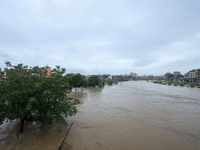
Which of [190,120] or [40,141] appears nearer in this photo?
[40,141]

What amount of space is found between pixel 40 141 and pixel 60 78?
3.61 meters

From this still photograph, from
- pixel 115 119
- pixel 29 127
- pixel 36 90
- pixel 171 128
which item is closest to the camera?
pixel 36 90

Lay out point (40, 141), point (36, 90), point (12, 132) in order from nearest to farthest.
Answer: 1. point (36, 90)
2. point (40, 141)
3. point (12, 132)

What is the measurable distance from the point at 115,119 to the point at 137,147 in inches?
139

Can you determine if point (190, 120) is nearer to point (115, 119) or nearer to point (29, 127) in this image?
point (115, 119)

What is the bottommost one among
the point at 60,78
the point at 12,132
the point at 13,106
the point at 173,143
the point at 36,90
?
the point at 173,143

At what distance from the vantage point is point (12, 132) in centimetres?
615

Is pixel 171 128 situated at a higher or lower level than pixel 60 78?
lower

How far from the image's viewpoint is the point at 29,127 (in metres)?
6.63

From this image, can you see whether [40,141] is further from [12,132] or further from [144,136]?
[144,136]

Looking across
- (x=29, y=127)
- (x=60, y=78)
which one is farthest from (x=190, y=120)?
(x=29, y=127)

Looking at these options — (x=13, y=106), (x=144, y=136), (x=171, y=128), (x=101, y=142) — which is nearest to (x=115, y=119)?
(x=144, y=136)

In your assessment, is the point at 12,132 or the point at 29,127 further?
the point at 29,127

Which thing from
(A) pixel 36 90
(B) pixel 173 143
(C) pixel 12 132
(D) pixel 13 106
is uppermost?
(A) pixel 36 90
